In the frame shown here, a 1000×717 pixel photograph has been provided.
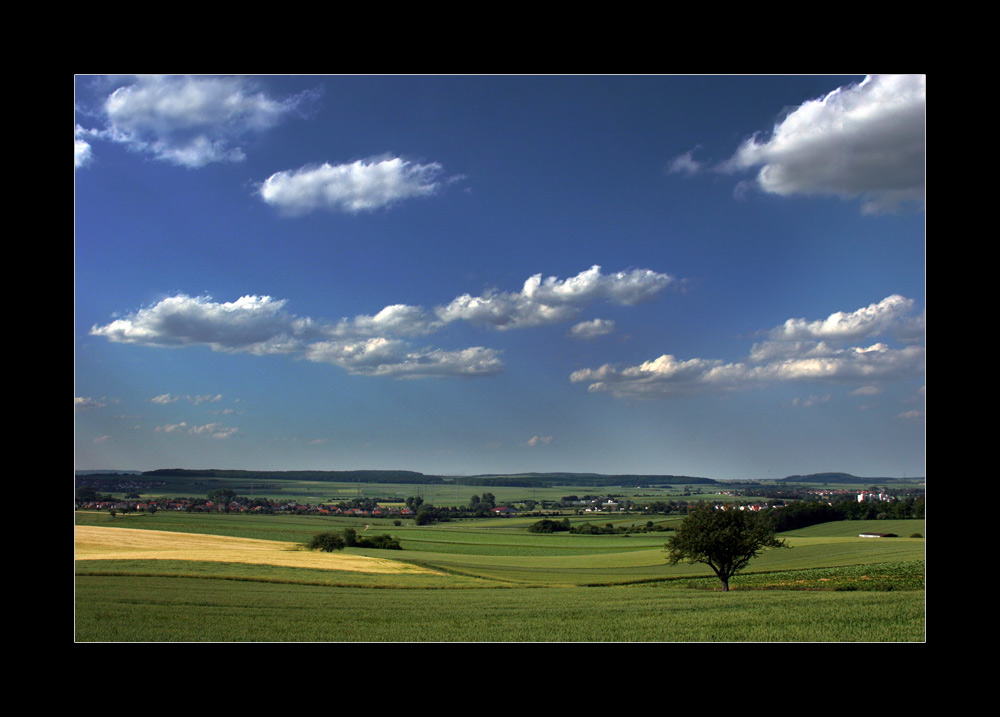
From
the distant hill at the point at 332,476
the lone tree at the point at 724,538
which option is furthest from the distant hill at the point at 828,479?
the distant hill at the point at 332,476

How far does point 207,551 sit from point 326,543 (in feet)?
12.4

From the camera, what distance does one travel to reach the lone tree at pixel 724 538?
17594 mm

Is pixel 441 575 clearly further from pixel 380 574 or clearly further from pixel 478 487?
pixel 478 487

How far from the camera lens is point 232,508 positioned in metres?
19.7

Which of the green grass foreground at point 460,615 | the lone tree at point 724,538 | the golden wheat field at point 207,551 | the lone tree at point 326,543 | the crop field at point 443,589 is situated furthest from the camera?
the lone tree at point 326,543

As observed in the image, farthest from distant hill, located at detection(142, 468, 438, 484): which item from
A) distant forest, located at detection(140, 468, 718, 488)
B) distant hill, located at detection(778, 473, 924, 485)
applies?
distant hill, located at detection(778, 473, 924, 485)

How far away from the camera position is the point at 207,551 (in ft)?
56.8

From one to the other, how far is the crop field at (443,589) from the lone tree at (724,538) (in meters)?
1.06

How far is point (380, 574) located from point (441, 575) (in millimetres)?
2076

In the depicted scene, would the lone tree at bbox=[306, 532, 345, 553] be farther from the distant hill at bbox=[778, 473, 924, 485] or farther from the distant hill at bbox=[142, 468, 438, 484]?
the distant hill at bbox=[778, 473, 924, 485]

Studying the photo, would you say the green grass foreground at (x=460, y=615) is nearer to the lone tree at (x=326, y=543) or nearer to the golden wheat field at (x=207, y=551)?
the golden wheat field at (x=207, y=551)

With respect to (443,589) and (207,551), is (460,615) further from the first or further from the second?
(207,551)
